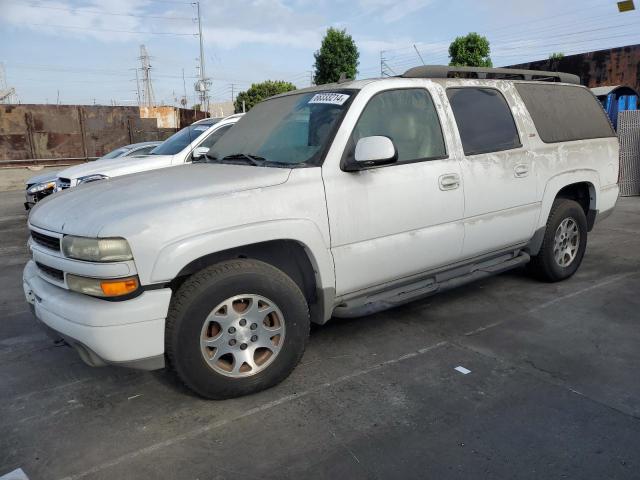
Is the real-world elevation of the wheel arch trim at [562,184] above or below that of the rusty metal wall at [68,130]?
below

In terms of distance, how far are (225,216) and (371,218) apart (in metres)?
1.02

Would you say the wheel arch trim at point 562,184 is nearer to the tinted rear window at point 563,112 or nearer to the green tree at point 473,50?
the tinted rear window at point 563,112

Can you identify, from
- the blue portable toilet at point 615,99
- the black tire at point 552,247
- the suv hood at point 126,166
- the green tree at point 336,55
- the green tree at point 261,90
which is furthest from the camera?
the green tree at point 261,90

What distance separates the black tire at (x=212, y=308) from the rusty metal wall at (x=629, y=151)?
988 centimetres

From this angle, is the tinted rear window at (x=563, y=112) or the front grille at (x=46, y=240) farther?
the tinted rear window at (x=563, y=112)

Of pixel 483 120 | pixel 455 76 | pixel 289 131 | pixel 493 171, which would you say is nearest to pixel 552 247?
pixel 493 171

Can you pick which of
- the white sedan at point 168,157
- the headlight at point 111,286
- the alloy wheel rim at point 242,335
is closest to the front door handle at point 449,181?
the alloy wheel rim at point 242,335

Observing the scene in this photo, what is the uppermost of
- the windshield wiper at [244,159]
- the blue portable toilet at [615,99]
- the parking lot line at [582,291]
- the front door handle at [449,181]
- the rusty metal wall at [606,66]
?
the rusty metal wall at [606,66]

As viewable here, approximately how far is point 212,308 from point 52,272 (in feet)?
3.19

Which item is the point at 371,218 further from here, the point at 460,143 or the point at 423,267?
the point at 460,143

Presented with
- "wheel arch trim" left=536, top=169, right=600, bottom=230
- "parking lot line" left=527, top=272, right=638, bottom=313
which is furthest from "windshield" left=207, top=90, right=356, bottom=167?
"parking lot line" left=527, top=272, right=638, bottom=313

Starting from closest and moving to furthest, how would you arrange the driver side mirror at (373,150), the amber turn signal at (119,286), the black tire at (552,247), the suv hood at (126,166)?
the amber turn signal at (119,286) < the driver side mirror at (373,150) < the black tire at (552,247) < the suv hood at (126,166)

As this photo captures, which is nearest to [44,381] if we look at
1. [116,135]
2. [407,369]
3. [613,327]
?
[407,369]

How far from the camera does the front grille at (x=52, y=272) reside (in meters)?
2.93
